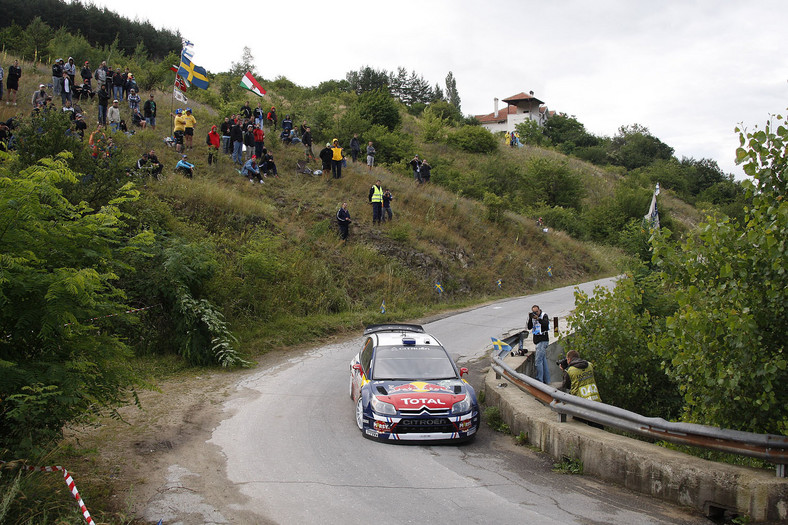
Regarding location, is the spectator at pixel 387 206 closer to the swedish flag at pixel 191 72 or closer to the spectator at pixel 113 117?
the swedish flag at pixel 191 72

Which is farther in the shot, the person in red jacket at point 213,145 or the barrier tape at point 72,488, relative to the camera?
the person in red jacket at point 213,145

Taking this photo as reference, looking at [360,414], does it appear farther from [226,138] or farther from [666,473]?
[226,138]

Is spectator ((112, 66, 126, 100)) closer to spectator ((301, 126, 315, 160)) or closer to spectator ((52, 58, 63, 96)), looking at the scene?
spectator ((52, 58, 63, 96))

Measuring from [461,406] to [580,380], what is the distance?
2.19 metres

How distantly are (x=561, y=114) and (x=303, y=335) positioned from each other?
10179 cm

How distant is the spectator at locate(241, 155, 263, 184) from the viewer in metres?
25.0

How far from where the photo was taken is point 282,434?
9.53m

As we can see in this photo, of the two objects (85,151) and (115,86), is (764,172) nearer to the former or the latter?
(85,151)

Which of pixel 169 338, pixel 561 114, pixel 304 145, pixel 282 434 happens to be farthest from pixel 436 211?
pixel 561 114

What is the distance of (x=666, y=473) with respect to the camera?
22.7 ft

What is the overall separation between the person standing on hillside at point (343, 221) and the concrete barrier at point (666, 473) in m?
14.9

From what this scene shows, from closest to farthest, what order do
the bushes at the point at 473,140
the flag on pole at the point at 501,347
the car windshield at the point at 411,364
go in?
1. the car windshield at the point at 411,364
2. the flag on pole at the point at 501,347
3. the bushes at the point at 473,140

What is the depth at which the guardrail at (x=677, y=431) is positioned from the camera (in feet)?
20.8

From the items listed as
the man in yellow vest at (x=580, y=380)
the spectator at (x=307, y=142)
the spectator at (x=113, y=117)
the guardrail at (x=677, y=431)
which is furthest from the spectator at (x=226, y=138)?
the guardrail at (x=677, y=431)
